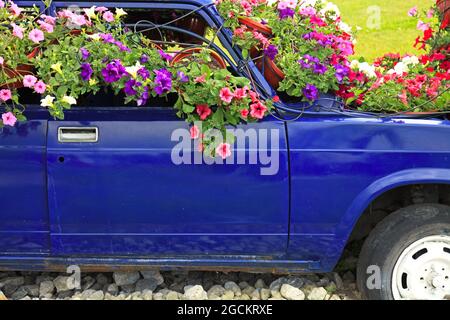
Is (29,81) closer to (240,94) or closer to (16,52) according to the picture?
(16,52)

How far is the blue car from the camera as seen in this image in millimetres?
3158

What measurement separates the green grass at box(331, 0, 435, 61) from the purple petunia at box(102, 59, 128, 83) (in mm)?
7422

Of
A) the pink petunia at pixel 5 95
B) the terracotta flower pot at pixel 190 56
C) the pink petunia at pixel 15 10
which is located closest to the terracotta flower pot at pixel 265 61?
the terracotta flower pot at pixel 190 56

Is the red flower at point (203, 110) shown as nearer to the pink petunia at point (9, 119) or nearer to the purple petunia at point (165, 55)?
the purple petunia at point (165, 55)

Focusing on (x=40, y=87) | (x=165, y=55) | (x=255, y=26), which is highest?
(x=255, y=26)

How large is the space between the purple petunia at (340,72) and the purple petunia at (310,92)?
0.60ft

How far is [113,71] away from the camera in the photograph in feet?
10.1

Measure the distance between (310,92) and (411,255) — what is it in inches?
42.5

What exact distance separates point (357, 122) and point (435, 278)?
991mm

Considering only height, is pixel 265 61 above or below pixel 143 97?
above

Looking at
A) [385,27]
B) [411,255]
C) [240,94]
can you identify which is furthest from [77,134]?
[385,27]

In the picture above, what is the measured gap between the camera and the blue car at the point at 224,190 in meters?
3.16

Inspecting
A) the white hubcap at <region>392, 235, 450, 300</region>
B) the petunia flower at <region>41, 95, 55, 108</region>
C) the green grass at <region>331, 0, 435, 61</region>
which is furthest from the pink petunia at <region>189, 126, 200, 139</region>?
the green grass at <region>331, 0, 435, 61</region>
